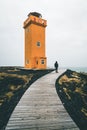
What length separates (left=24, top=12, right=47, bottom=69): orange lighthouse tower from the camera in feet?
114

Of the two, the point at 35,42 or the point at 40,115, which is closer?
the point at 40,115

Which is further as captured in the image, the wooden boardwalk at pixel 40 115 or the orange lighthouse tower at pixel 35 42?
the orange lighthouse tower at pixel 35 42

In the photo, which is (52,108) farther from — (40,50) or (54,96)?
(40,50)

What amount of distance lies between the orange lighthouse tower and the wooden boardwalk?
2210cm

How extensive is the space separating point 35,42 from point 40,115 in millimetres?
26823

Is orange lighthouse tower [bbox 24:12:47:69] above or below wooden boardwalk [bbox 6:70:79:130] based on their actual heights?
above

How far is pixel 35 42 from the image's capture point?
115 feet

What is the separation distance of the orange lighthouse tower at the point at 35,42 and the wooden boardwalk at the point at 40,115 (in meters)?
22.1

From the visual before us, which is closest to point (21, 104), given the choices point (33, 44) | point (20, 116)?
point (20, 116)

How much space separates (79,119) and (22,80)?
12.8 metres

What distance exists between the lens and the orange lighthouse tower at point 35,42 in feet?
114

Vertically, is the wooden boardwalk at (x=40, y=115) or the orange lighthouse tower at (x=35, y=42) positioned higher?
the orange lighthouse tower at (x=35, y=42)

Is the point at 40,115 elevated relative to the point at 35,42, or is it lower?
lower

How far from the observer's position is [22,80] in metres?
21.0
